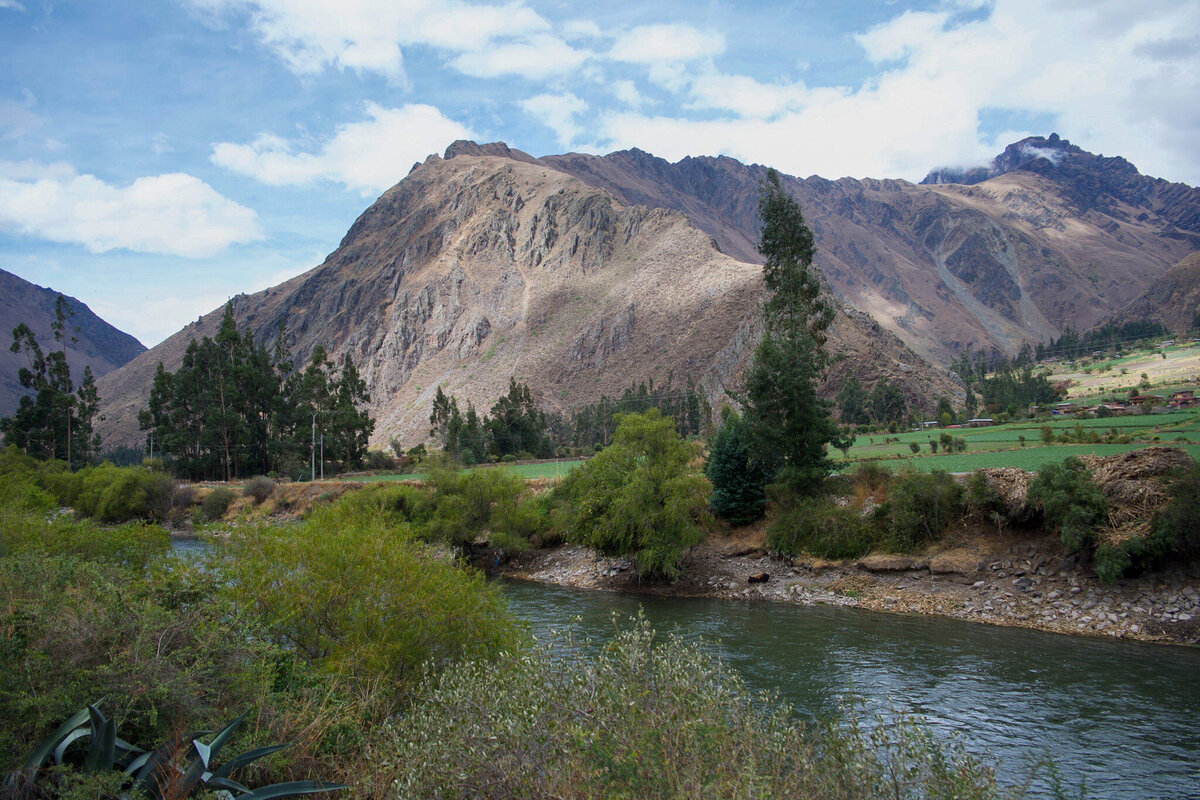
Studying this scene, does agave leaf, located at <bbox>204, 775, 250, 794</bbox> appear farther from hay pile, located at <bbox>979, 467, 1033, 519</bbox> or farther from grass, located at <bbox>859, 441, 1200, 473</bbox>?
grass, located at <bbox>859, 441, 1200, 473</bbox>

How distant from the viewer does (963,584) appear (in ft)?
95.8

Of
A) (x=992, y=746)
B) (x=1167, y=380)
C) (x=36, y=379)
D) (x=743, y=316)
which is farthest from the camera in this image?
(x=743, y=316)

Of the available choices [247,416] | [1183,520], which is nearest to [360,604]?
[1183,520]

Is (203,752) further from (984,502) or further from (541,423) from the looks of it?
(541,423)

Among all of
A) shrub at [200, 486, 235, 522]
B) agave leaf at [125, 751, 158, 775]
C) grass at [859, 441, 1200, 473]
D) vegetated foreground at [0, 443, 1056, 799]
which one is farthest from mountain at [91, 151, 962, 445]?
agave leaf at [125, 751, 158, 775]

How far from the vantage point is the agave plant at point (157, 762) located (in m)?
6.74

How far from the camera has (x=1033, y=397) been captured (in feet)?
381

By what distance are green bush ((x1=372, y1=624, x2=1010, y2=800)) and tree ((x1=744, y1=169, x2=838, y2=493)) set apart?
30.6 m

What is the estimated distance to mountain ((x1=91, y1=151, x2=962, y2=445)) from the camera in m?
128

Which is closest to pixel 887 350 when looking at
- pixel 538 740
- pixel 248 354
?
pixel 248 354

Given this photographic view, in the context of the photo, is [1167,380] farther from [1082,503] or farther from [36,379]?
[36,379]

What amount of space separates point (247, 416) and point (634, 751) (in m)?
82.4

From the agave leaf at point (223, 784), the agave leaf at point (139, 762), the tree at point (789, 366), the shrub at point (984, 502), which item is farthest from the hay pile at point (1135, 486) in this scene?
the agave leaf at point (139, 762)

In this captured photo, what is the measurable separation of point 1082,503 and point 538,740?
27809 mm
